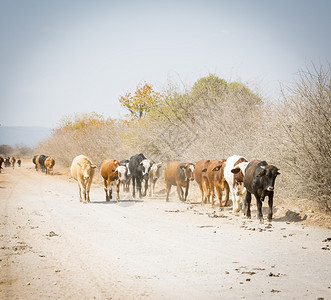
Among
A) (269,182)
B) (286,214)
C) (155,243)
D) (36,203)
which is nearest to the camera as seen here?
(155,243)

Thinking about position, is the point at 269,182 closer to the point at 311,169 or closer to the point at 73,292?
the point at 311,169

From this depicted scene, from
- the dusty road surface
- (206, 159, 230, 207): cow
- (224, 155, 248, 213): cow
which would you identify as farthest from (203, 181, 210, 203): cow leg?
the dusty road surface

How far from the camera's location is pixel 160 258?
7.26m

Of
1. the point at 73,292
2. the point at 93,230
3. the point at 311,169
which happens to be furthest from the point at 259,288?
the point at 311,169

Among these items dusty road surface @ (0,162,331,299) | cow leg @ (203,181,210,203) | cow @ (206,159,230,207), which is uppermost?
cow @ (206,159,230,207)

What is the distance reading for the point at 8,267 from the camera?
6.69 meters

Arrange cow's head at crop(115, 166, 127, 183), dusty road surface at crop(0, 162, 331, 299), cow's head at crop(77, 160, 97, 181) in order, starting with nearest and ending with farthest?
1. dusty road surface at crop(0, 162, 331, 299)
2. cow's head at crop(77, 160, 97, 181)
3. cow's head at crop(115, 166, 127, 183)

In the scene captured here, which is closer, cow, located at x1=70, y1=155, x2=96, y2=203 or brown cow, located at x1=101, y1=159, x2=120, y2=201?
cow, located at x1=70, y1=155, x2=96, y2=203

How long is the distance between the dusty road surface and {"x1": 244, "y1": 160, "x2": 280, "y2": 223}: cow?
0.63 metres

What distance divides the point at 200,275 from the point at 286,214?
6.72m

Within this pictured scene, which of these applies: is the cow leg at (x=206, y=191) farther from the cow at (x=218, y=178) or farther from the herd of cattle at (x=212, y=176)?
the cow at (x=218, y=178)

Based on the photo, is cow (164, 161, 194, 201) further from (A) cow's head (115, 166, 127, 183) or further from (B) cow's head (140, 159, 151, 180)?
(A) cow's head (115, 166, 127, 183)

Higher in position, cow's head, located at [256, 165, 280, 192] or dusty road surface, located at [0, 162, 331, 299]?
cow's head, located at [256, 165, 280, 192]

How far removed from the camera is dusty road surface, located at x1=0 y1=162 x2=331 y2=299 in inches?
218
